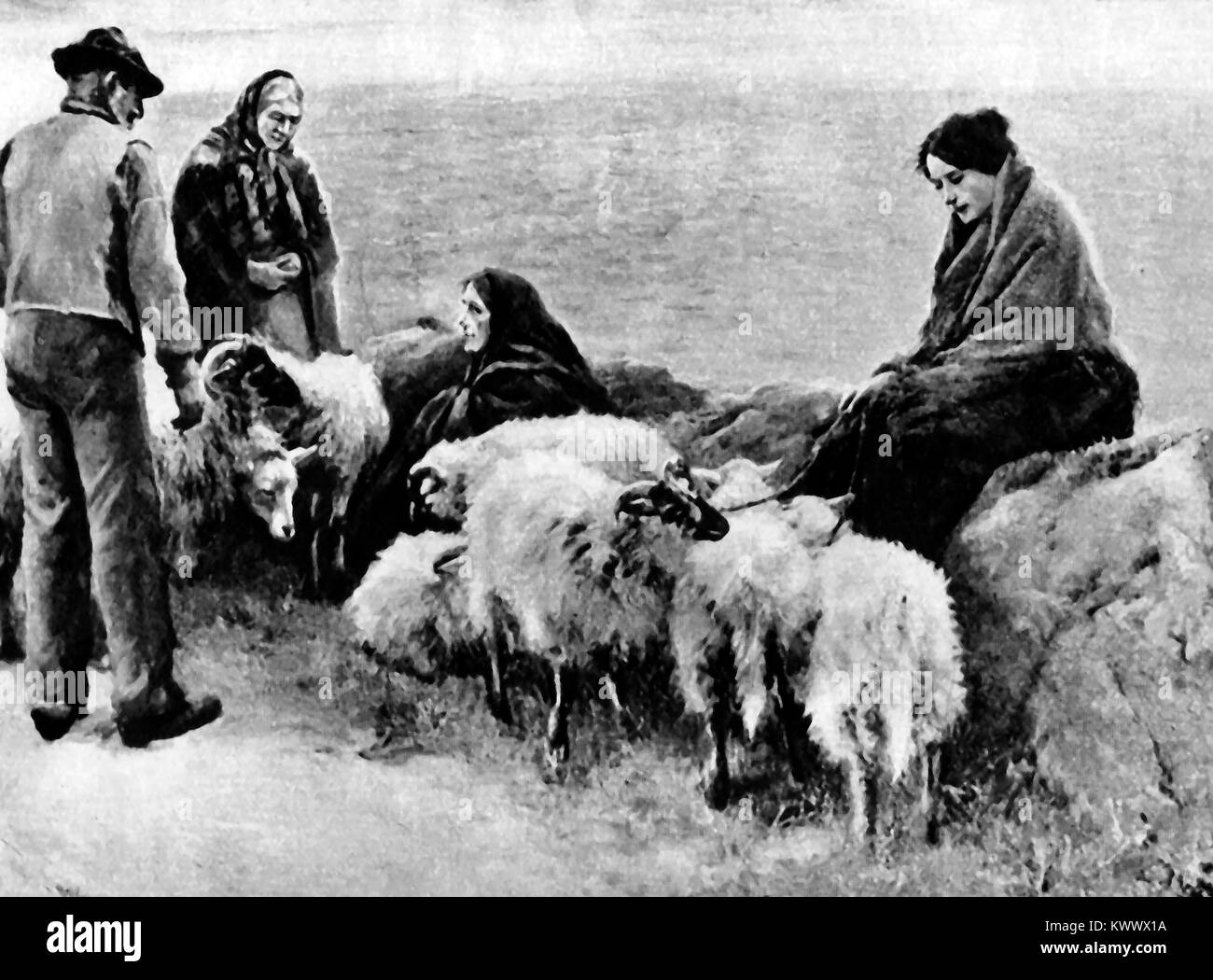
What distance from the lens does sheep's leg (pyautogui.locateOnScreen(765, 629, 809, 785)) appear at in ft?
18.5

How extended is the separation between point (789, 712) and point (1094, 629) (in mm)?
1182

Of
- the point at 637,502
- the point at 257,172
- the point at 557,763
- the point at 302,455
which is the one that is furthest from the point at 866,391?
the point at 257,172

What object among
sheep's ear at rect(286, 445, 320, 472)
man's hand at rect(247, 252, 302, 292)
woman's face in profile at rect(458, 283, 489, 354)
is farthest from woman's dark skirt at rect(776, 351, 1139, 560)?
man's hand at rect(247, 252, 302, 292)

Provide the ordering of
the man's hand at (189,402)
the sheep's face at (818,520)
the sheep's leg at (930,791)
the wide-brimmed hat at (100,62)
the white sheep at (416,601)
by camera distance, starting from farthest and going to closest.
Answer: the wide-brimmed hat at (100,62) → the man's hand at (189,402) → the white sheep at (416,601) → the sheep's face at (818,520) → the sheep's leg at (930,791)

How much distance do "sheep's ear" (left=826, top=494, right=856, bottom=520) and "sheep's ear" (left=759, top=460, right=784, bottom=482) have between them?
0.83ft

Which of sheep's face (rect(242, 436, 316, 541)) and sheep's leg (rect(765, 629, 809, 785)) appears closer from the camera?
sheep's leg (rect(765, 629, 809, 785))

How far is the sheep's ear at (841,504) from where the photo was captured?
225 inches

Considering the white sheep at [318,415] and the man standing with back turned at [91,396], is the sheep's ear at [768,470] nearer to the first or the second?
the white sheep at [318,415]

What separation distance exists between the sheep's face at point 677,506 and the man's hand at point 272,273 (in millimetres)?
1607

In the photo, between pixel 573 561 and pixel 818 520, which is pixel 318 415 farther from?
pixel 818 520

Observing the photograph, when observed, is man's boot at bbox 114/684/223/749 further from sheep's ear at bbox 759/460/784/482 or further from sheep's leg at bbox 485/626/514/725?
sheep's ear at bbox 759/460/784/482

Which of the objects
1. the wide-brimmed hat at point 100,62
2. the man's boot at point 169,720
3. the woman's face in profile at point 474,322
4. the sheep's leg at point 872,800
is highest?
the wide-brimmed hat at point 100,62

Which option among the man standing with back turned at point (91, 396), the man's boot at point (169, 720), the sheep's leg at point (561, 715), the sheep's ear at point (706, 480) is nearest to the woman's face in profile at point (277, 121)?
the man standing with back turned at point (91, 396)

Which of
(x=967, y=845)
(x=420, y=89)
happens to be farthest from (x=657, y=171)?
(x=967, y=845)
